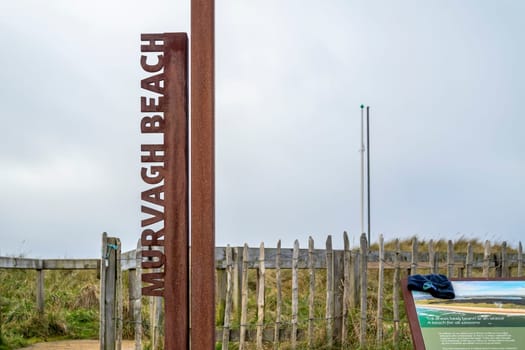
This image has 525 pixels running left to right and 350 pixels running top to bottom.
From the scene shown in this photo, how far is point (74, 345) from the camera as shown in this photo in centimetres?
1002

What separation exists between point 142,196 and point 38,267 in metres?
7.15

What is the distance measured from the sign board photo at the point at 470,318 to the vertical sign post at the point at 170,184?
1503 mm

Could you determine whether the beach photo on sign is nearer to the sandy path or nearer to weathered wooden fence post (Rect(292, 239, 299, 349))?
weathered wooden fence post (Rect(292, 239, 299, 349))

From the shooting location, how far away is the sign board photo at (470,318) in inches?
197

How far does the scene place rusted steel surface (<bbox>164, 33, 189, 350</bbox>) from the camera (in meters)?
5.08

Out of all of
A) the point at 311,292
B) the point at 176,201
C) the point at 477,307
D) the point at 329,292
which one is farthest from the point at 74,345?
the point at 477,307

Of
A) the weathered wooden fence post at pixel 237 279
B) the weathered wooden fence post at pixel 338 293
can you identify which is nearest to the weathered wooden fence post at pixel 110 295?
the weathered wooden fence post at pixel 237 279

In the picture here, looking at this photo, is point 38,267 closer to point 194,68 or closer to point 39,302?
point 39,302

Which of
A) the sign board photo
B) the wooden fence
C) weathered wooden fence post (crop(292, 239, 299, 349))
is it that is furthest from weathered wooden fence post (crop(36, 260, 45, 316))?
the sign board photo

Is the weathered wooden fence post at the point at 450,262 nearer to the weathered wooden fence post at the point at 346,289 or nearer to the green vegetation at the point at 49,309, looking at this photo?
the weathered wooden fence post at the point at 346,289

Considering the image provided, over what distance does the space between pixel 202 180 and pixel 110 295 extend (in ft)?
11.5

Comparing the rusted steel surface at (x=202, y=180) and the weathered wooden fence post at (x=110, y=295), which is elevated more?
the rusted steel surface at (x=202, y=180)

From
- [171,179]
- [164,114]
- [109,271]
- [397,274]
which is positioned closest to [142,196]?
[171,179]

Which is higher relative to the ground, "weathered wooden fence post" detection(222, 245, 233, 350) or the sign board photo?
the sign board photo
